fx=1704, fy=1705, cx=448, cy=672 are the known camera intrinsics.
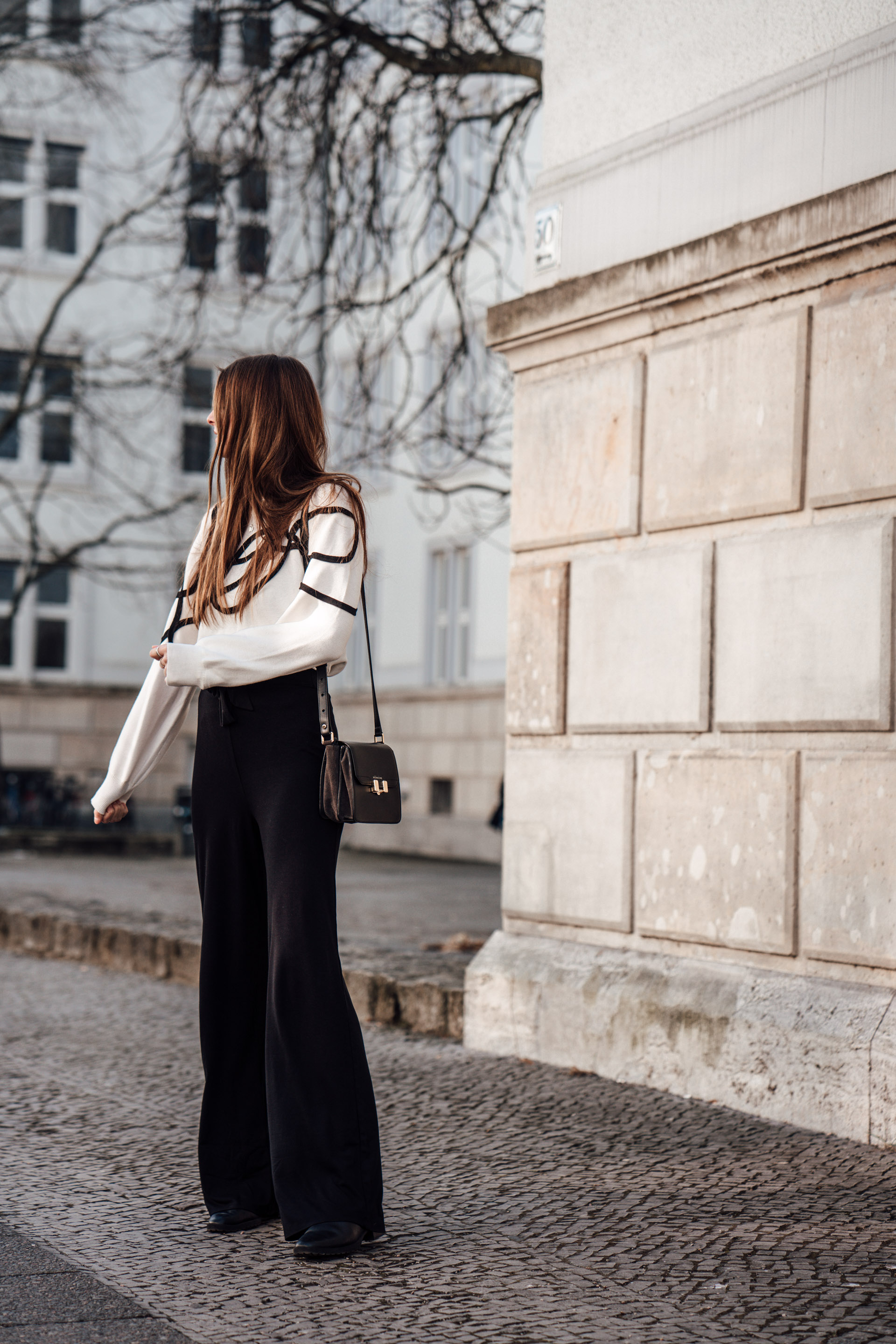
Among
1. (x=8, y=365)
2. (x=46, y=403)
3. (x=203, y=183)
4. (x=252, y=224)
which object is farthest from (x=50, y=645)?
(x=252, y=224)

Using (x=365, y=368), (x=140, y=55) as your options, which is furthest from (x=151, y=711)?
(x=140, y=55)

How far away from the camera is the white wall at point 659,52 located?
535 centimetres

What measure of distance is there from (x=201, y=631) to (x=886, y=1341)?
2025 millimetres

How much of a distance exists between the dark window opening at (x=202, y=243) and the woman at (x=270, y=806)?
20.2 feet

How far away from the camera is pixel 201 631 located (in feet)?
12.6

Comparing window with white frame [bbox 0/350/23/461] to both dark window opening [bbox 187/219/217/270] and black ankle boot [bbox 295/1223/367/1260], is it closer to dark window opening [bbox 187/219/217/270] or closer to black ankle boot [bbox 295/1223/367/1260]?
dark window opening [bbox 187/219/217/270]

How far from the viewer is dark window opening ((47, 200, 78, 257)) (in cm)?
2883

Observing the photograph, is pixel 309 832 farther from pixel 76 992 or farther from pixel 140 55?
pixel 140 55

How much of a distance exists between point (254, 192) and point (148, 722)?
6.98 m

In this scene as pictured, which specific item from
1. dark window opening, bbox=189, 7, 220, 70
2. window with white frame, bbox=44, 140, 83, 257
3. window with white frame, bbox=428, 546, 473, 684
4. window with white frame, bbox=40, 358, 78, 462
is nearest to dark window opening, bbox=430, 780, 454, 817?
window with white frame, bbox=428, 546, 473, 684

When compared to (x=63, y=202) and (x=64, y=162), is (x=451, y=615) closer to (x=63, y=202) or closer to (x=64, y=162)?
(x=63, y=202)

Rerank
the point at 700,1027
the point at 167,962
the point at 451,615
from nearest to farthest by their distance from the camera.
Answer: the point at 700,1027
the point at 167,962
the point at 451,615

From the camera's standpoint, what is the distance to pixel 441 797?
2367 cm

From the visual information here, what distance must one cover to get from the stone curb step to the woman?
1879 mm
